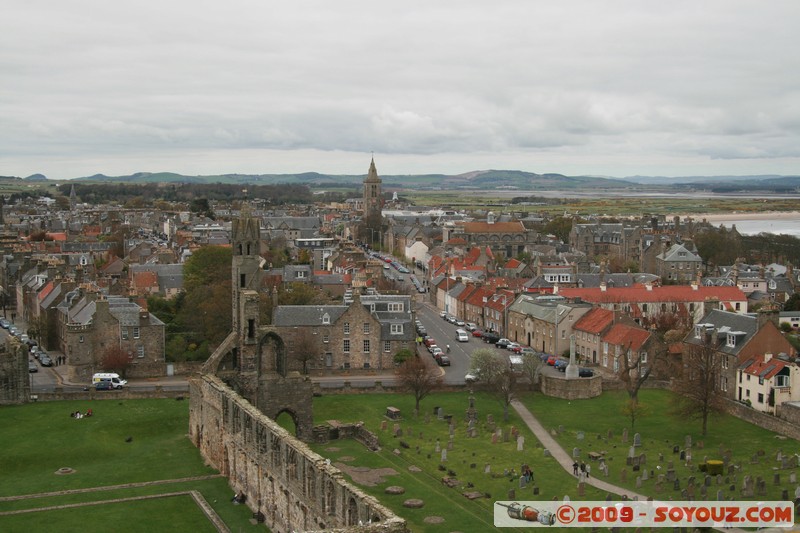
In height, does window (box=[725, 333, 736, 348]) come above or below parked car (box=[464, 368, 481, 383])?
above

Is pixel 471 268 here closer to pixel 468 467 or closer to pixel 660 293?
pixel 660 293

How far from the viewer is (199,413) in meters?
49.7

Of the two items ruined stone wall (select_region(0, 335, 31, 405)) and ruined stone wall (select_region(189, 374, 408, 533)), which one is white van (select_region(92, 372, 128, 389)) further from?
ruined stone wall (select_region(189, 374, 408, 533))

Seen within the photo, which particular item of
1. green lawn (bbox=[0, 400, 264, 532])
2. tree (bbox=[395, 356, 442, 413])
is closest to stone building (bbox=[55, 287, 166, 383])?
green lawn (bbox=[0, 400, 264, 532])

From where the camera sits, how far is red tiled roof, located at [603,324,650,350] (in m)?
69.2

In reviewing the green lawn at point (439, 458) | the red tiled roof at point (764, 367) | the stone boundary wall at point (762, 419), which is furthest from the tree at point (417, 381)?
the red tiled roof at point (764, 367)

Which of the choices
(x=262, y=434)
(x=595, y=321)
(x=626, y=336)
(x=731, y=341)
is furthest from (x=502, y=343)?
(x=262, y=434)

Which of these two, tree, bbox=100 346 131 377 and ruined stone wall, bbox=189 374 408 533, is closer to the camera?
ruined stone wall, bbox=189 374 408 533

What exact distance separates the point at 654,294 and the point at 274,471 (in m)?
61.3

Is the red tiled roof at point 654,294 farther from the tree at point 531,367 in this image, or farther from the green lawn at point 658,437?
the green lawn at point 658,437

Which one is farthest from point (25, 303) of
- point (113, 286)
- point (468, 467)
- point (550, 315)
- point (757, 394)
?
point (757, 394)

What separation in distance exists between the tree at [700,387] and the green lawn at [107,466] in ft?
91.7

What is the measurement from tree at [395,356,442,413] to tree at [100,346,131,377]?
21130 mm

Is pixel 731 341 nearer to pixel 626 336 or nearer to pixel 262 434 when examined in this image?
pixel 626 336
